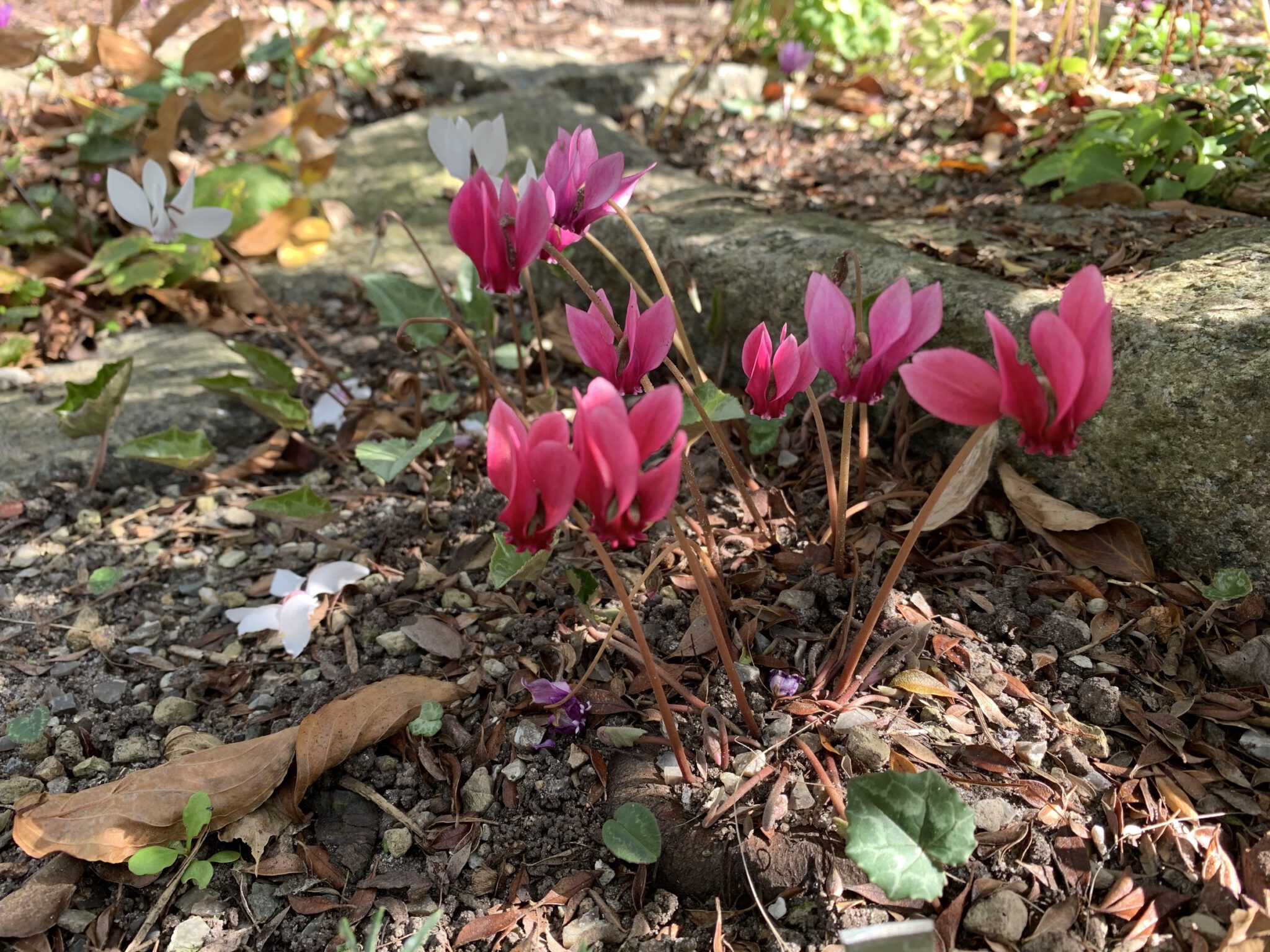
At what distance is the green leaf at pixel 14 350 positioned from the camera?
8.46ft

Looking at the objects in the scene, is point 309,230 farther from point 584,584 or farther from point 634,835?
Result: point 634,835

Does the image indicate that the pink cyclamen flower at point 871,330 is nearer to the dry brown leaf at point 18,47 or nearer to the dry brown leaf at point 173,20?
the dry brown leaf at point 173,20

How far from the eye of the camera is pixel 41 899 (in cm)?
131

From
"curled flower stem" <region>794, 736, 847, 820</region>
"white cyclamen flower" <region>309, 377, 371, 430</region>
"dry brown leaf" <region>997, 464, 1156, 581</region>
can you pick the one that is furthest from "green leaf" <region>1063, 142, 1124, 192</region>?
"white cyclamen flower" <region>309, 377, 371, 430</region>

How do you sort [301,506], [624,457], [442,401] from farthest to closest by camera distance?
[442,401] → [301,506] → [624,457]

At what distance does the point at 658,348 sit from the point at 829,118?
285cm

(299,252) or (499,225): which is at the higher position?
(499,225)

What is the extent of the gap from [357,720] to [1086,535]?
1.38 m

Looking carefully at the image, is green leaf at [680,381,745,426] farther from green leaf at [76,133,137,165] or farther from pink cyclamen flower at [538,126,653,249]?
green leaf at [76,133,137,165]

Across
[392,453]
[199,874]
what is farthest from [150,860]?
[392,453]

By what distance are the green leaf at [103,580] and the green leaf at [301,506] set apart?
0.42 metres

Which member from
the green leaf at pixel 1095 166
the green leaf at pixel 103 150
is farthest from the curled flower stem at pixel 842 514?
the green leaf at pixel 103 150

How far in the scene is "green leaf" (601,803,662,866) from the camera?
1250 mm

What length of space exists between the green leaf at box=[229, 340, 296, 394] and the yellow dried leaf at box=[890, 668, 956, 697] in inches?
64.4
